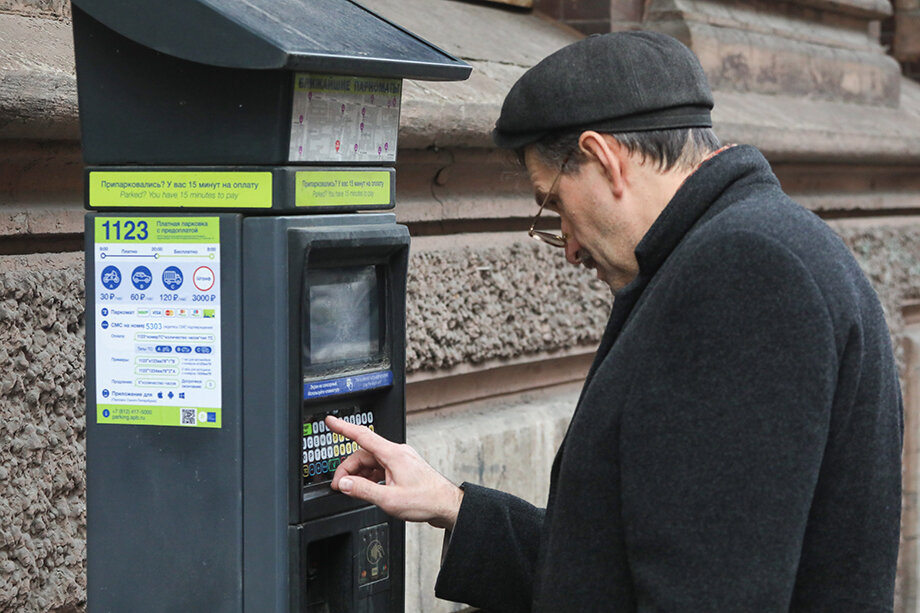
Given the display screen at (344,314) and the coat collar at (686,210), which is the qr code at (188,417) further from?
the coat collar at (686,210)

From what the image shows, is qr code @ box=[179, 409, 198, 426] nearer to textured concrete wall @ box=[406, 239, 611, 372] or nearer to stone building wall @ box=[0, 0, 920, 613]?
stone building wall @ box=[0, 0, 920, 613]

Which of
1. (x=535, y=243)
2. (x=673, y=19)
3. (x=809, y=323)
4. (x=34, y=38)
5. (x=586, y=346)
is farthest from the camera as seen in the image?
(x=673, y=19)

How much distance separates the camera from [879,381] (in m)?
1.75

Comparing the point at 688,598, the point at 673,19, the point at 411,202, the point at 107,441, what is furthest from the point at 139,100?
the point at 673,19

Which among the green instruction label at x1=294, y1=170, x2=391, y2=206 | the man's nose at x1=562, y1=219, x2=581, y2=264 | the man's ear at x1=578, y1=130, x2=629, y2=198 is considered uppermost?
the man's ear at x1=578, y1=130, x2=629, y2=198

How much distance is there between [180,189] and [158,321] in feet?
0.63

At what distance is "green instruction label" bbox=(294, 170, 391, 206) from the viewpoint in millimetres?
1973

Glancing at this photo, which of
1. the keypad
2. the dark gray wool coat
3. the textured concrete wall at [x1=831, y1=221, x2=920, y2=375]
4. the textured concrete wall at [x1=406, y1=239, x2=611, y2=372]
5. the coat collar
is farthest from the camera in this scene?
the textured concrete wall at [x1=831, y1=221, x2=920, y2=375]

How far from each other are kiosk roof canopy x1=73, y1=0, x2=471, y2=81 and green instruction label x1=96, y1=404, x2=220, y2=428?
50cm

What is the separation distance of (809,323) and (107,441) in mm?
1042

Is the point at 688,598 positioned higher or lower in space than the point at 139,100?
lower

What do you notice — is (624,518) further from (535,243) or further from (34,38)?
(535,243)

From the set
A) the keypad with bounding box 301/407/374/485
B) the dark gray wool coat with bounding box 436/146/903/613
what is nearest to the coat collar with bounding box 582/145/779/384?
the dark gray wool coat with bounding box 436/146/903/613

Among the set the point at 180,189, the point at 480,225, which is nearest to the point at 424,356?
the point at 480,225
